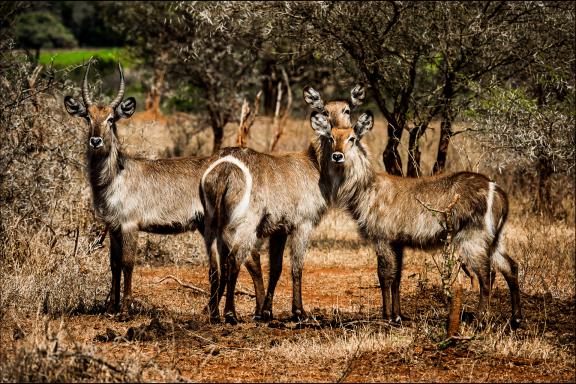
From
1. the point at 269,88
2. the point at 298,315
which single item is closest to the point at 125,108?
the point at 298,315

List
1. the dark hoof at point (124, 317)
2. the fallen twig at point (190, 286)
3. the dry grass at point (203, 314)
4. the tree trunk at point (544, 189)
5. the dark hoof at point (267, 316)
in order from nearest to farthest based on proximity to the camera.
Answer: the dry grass at point (203, 314)
the dark hoof at point (124, 317)
the dark hoof at point (267, 316)
the fallen twig at point (190, 286)
the tree trunk at point (544, 189)

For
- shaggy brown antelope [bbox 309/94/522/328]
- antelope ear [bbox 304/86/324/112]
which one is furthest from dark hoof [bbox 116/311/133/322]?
antelope ear [bbox 304/86/324/112]

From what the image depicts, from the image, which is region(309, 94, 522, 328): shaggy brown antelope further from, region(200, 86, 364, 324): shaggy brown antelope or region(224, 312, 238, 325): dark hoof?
region(224, 312, 238, 325): dark hoof

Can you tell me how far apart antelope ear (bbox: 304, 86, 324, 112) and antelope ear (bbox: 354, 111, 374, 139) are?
2.90ft

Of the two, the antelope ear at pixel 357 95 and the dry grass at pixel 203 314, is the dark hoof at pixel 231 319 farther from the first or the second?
the antelope ear at pixel 357 95

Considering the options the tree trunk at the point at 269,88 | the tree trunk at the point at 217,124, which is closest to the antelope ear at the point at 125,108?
the tree trunk at the point at 217,124

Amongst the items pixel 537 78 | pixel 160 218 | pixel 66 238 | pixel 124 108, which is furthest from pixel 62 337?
pixel 537 78

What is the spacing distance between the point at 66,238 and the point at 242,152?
309 centimetres

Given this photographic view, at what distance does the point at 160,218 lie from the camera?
27.9 feet

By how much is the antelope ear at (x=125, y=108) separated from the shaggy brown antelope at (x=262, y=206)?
3.38ft

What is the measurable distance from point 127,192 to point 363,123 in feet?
7.41

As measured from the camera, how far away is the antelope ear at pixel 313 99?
918 centimetres

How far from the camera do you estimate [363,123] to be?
325 inches

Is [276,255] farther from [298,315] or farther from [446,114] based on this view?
[446,114]
